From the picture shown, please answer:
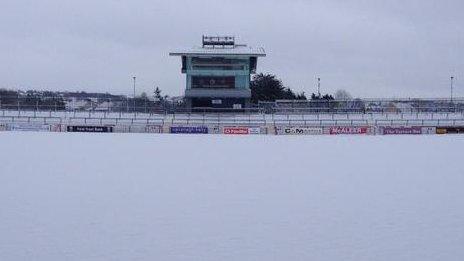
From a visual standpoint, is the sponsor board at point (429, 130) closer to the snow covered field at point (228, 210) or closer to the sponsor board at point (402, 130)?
the sponsor board at point (402, 130)

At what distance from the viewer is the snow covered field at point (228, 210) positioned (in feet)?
21.6

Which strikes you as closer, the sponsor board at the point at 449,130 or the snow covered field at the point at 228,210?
the snow covered field at the point at 228,210

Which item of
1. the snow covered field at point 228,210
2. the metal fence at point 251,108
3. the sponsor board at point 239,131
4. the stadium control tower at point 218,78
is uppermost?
the stadium control tower at point 218,78

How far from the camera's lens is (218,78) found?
164 feet

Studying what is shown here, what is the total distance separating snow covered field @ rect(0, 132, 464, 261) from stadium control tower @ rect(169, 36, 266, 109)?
3208 cm

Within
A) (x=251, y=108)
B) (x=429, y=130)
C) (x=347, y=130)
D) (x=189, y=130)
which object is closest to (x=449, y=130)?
(x=429, y=130)

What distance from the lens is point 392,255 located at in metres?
6.38

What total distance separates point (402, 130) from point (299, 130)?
6033mm

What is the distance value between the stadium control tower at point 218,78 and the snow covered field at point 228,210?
105 ft

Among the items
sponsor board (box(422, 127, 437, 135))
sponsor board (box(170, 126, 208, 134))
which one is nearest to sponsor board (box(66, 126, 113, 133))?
sponsor board (box(170, 126, 208, 134))

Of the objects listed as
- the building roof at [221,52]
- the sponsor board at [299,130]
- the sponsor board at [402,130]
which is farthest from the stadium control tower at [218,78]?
the sponsor board at [402,130]

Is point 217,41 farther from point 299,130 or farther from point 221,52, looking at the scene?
point 299,130

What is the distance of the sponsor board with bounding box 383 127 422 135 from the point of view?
117ft

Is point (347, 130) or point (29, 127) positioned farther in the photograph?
point (347, 130)
